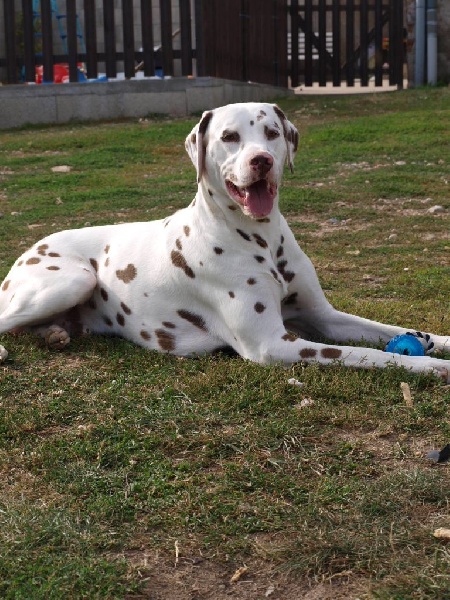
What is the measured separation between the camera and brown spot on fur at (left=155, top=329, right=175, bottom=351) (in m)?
5.75

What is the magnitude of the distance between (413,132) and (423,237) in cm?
454

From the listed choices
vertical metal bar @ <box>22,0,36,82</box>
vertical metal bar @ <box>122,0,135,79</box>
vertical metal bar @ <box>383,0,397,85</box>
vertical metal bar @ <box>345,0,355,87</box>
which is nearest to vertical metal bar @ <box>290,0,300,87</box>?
vertical metal bar @ <box>345,0,355,87</box>

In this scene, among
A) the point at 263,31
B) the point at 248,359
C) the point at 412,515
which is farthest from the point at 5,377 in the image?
the point at 263,31

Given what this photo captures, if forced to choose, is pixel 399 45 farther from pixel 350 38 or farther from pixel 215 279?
pixel 215 279

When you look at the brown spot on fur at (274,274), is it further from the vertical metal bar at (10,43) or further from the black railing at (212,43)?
the vertical metal bar at (10,43)

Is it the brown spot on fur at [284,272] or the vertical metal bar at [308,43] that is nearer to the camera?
the brown spot on fur at [284,272]

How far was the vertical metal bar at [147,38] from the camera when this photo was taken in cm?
1568

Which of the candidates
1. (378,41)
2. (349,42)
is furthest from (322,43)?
(378,41)

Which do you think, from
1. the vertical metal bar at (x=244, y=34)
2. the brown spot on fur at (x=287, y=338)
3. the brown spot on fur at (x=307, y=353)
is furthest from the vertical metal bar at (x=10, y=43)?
the brown spot on fur at (x=307, y=353)

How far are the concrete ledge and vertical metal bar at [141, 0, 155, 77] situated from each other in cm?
42

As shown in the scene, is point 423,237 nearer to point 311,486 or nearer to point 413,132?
point 413,132

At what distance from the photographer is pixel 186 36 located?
51.0 ft

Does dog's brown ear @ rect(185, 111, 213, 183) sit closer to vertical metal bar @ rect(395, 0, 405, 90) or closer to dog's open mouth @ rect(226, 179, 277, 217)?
dog's open mouth @ rect(226, 179, 277, 217)

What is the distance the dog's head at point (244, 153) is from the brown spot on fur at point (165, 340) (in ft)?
2.90
